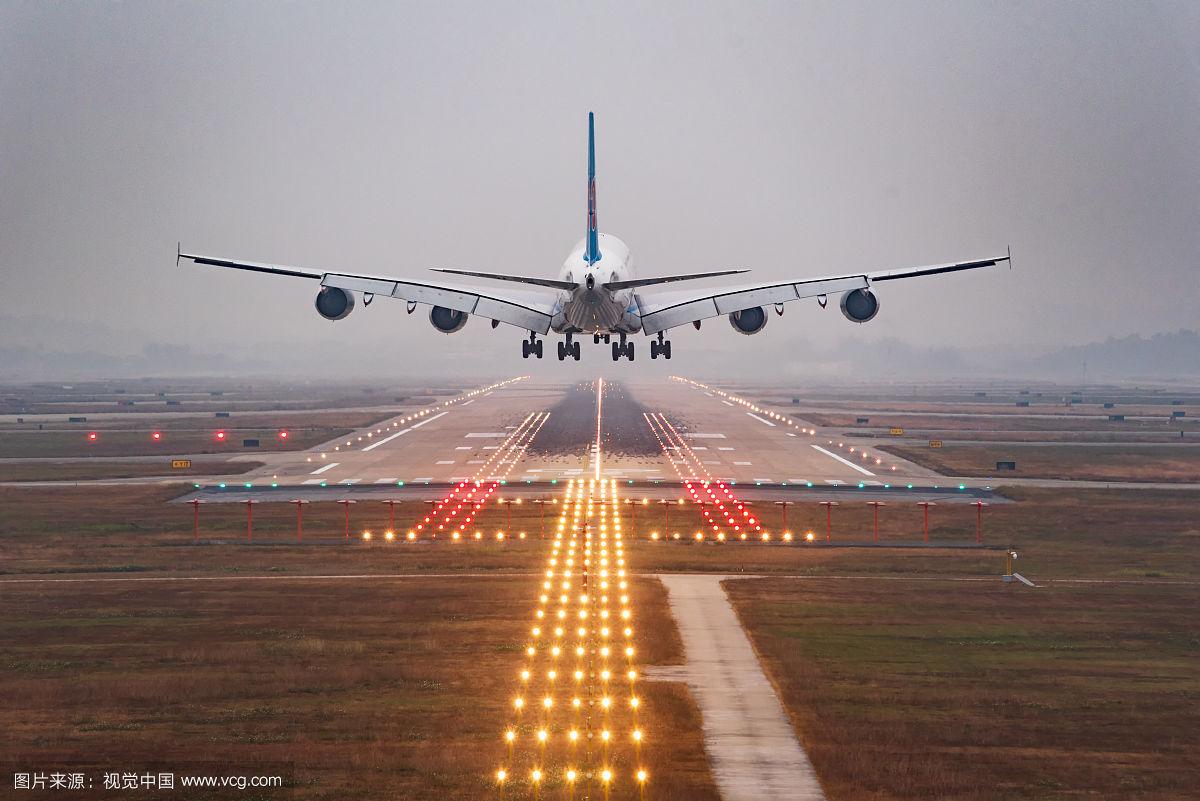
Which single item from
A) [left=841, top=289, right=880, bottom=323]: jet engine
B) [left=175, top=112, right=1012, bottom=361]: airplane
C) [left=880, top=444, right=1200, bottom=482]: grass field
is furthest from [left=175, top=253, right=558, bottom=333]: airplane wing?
[left=880, top=444, right=1200, bottom=482]: grass field

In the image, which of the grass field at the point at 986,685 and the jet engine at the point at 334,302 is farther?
the jet engine at the point at 334,302

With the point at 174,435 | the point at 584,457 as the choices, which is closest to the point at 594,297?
the point at 584,457

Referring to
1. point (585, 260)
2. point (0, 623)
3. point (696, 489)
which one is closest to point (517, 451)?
point (696, 489)

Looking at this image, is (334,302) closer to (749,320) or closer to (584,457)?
(749,320)

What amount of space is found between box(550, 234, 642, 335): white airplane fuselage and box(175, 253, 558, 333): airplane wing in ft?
4.45

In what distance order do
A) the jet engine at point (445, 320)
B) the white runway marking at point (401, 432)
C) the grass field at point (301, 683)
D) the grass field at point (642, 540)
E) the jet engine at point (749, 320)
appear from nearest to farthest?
1. the grass field at point (301, 683)
2. the grass field at point (642, 540)
3. the jet engine at point (445, 320)
4. the jet engine at point (749, 320)
5. the white runway marking at point (401, 432)

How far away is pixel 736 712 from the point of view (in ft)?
99.8

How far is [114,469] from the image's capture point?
9181 cm

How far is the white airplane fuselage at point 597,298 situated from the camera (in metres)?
59.2

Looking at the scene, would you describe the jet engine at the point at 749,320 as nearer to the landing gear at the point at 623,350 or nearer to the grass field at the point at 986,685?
the landing gear at the point at 623,350

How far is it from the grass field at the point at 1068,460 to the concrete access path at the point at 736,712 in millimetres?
53095

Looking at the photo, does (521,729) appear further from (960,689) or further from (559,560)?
(559,560)

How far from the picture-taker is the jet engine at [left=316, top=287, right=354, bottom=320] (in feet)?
197

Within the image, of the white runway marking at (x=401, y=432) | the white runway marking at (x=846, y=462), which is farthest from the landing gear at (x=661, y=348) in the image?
the white runway marking at (x=401, y=432)
